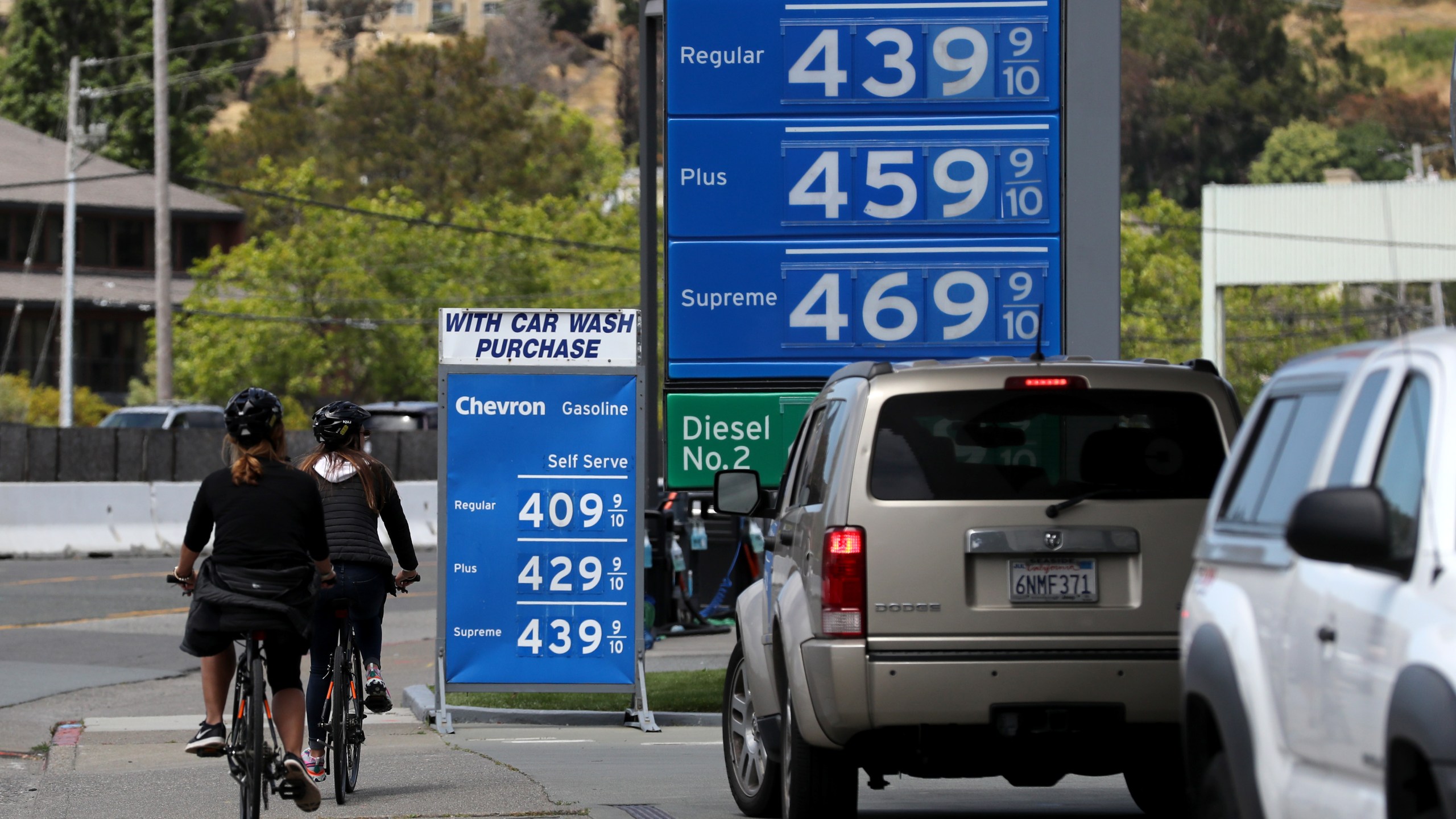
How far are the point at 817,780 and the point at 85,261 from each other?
63391mm

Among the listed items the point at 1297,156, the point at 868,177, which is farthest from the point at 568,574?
the point at 1297,156

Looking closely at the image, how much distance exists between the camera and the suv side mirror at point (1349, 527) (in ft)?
13.7

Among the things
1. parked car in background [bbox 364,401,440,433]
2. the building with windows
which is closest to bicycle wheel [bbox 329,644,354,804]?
parked car in background [bbox 364,401,440,433]

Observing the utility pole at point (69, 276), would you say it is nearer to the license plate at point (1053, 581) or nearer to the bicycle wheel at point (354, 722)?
the bicycle wheel at point (354, 722)

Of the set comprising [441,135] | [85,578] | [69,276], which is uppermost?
[441,135]

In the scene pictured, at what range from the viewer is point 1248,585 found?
5.13 metres

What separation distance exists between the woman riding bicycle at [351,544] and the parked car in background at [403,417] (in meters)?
31.1

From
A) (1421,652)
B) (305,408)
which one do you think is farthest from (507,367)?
(305,408)

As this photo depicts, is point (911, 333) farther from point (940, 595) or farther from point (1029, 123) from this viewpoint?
point (940, 595)

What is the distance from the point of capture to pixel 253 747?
7793 millimetres

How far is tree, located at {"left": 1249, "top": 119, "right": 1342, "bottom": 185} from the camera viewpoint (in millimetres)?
122500

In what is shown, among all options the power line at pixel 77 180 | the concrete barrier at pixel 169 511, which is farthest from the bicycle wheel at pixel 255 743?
the power line at pixel 77 180

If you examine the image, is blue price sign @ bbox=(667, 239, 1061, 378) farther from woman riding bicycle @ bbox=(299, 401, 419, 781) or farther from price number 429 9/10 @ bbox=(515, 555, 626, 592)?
woman riding bicycle @ bbox=(299, 401, 419, 781)

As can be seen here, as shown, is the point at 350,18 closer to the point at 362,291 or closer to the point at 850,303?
the point at 362,291
